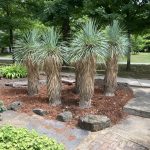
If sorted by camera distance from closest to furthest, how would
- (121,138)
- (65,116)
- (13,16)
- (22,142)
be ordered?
(22,142)
(121,138)
(65,116)
(13,16)

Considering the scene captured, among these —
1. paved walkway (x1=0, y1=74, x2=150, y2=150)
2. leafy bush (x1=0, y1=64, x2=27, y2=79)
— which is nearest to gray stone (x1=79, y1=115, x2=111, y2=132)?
paved walkway (x1=0, y1=74, x2=150, y2=150)

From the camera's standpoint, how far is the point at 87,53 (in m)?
7.10

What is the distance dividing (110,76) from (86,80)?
1379 millimetres

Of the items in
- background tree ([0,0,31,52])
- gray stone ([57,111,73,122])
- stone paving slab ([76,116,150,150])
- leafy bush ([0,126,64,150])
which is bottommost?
stone paving slab ([76,116,150,150])

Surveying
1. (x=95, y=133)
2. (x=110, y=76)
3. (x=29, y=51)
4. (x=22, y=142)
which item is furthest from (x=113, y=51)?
(x=22, y=142)

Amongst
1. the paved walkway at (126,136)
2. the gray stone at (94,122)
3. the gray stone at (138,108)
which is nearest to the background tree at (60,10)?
the gray stone at (138,108)

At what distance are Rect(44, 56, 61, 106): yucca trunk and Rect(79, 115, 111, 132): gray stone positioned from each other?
133 cm

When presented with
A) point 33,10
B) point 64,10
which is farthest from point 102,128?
point 33,10

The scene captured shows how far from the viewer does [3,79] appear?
457 inches

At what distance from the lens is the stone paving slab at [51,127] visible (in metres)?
5.80

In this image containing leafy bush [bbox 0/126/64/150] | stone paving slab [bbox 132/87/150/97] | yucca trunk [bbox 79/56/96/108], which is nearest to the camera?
leafy bush [bbox 0/126/64/150]

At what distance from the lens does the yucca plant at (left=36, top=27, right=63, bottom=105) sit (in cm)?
737

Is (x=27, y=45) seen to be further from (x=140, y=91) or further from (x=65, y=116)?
(x=140, y=91)

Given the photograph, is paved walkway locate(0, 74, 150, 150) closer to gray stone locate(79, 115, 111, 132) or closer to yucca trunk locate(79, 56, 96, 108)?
gray stone locate(79, 115, 111, 132)
